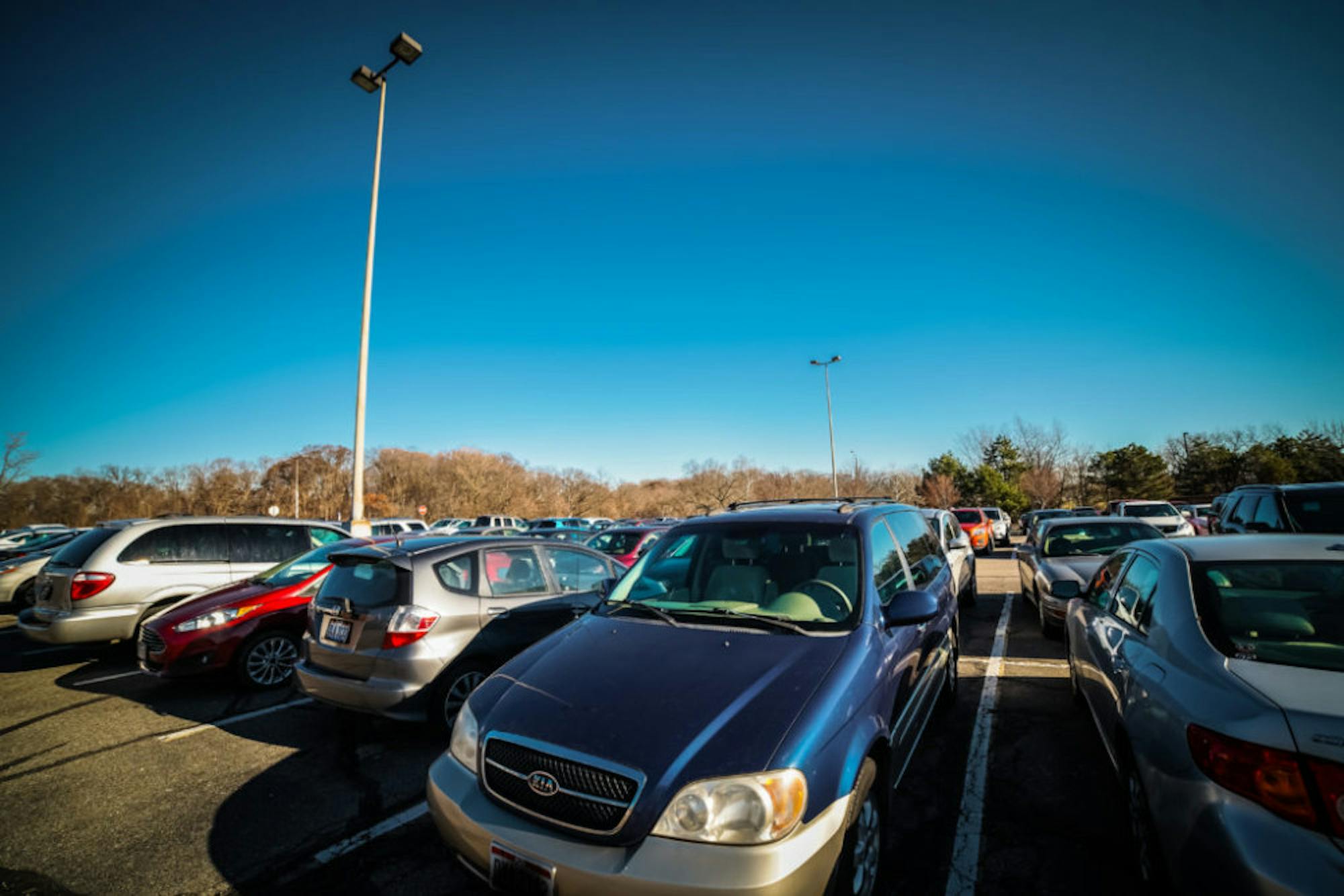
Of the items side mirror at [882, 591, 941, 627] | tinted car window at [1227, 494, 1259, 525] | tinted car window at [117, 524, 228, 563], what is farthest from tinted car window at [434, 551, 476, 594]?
tinted car window at [1227, 494, 1259, 525]

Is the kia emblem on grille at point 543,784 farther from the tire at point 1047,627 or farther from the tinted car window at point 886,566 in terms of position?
the tire at point 1047,627

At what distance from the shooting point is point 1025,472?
48.2 m

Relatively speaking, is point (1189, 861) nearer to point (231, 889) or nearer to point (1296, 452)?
point (231, 889)

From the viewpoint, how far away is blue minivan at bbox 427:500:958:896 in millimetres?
1865

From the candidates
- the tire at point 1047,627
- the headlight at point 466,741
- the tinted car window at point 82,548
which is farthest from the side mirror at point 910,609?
the tinted car window at point 82,548

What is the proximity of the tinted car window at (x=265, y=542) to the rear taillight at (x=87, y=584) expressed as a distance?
1.18 m

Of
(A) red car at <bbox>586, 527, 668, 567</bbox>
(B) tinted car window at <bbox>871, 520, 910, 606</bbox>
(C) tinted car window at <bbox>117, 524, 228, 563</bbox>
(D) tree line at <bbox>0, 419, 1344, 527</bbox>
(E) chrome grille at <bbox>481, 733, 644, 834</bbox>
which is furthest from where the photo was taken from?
(D) tree line at <bbox>0, 419, 1344, 527</bbox>

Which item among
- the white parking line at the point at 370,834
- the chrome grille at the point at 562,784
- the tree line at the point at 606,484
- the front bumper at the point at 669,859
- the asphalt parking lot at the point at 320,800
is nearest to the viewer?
the front bumper at the point at 669,859

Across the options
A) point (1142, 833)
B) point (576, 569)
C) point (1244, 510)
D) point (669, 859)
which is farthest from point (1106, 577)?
point (1244, 510)

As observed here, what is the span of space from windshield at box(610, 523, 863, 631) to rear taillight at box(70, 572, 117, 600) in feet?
22.5

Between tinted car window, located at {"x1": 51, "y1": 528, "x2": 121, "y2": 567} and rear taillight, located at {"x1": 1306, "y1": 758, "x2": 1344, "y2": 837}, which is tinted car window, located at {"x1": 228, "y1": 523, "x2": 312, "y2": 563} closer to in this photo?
tinted car window, located at {"x1": 51, "y1": 528, "x2": 121, "y2": 567}

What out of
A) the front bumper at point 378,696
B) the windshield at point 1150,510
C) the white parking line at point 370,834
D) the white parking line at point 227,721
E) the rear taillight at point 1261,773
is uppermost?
the rear taillight at point 1261,773

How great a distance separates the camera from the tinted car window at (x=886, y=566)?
10.7 ft

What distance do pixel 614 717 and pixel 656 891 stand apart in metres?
0.60
